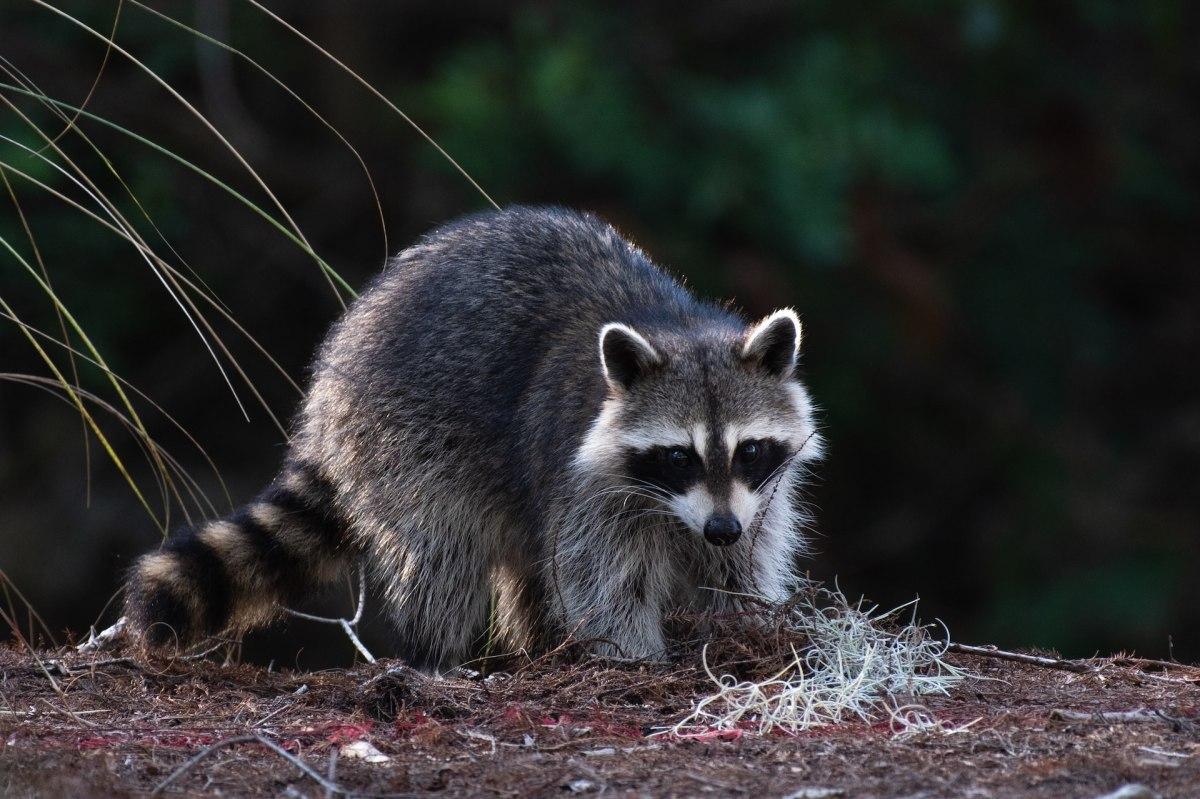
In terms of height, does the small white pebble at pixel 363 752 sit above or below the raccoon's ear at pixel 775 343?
below

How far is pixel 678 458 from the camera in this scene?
5496 millimetres

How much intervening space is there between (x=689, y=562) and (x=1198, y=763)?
2.30 m

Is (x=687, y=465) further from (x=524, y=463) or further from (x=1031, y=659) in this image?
(x=1031, y=659)

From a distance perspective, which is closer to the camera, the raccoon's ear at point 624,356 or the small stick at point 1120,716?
the small stick at point 1120,716

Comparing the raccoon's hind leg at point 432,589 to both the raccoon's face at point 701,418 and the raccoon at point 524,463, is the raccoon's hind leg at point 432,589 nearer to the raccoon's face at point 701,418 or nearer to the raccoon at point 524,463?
the raccoon at point 524,463

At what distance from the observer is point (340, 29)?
1298 centimetres

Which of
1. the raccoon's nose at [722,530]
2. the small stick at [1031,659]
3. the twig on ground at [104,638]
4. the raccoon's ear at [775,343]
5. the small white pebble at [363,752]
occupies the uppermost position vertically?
the raccoon's ear at [775,343]

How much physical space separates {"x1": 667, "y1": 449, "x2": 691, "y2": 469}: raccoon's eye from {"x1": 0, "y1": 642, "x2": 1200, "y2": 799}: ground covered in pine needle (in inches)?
27.1

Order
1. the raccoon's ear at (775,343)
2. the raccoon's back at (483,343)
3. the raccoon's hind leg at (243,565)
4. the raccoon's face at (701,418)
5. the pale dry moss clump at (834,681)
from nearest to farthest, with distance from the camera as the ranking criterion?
the pale dry moss clump at (834,681) < the raccoon's face at (701,418) < the raccoon's hind leg at (243,565) < the raccoon's ear at (775,343) < the raccoon's back at (483,343)

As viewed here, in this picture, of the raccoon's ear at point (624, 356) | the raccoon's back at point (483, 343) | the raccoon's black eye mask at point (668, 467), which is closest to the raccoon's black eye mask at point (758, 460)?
the raccoon's black eye mask at point (668, 467)

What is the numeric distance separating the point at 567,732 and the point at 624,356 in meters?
1.64

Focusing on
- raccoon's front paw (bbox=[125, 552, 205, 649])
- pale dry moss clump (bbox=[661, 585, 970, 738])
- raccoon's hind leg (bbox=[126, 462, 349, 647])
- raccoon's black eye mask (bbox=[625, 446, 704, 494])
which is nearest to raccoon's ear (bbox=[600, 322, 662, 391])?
raccoon's black eye mask (bbox=[625, 446, 704, 494])

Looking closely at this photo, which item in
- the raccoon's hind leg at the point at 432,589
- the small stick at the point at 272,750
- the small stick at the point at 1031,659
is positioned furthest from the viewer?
the raccoon's hind leg at the point at 432,589

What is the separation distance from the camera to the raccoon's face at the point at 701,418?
17.8ft
